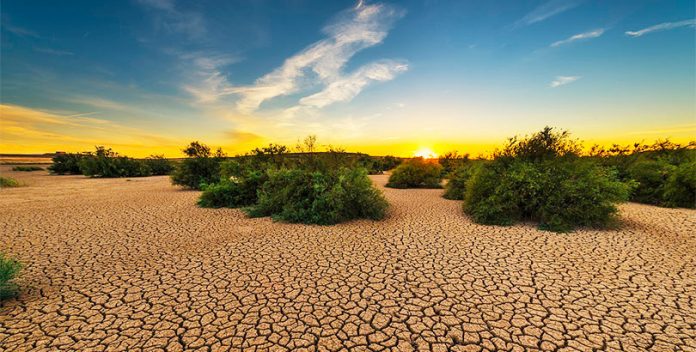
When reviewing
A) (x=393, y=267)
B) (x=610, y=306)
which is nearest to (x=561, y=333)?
(x=610, y=306)

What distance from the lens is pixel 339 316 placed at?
134 inches

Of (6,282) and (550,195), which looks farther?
(550,195)

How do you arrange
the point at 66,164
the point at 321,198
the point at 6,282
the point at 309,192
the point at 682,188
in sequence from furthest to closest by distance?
the point at 66,164 < the point at 682,188 < the point at 309,192 < the point at 321,198 < the point at 6,282

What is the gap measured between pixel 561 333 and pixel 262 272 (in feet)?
13.9

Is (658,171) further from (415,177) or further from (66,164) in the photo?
(66,164)

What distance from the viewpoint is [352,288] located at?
4117mm

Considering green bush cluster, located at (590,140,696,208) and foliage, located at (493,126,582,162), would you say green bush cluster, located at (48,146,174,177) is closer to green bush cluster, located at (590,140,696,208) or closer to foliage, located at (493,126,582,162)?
foliage, located at (493,126,582,162)

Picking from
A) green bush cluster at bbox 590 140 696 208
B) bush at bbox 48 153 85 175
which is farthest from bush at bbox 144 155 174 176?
green bush cluster at bbox 590 140 696 208

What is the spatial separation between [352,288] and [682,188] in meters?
13.0

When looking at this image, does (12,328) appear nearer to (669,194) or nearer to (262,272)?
(262,272)

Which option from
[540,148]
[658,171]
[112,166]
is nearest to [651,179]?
[658,171]

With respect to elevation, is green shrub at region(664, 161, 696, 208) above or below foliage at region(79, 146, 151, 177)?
below

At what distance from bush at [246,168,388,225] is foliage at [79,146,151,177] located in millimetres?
23274

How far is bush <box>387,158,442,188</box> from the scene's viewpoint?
1712cm
